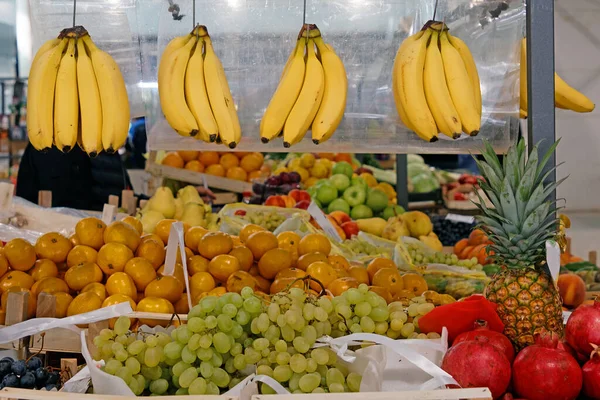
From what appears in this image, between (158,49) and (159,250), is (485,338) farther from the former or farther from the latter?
(158,49)

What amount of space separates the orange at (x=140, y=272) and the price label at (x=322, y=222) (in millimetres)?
1430

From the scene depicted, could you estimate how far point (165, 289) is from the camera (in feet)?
8.57

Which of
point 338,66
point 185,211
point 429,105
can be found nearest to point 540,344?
point 429,105

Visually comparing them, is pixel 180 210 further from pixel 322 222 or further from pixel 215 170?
pixel 215 170

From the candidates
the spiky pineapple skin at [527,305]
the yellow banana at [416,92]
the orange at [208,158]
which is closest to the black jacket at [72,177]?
the orange at [208,158]

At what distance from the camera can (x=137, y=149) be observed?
7.99 metres

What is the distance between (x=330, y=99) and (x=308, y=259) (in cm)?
77

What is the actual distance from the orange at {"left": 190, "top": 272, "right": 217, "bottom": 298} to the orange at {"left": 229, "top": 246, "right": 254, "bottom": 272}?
164mm

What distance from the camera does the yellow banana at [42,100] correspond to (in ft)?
7.52

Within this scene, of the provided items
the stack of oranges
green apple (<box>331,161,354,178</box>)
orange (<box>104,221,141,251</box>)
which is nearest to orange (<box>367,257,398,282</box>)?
orange (<box>104,221,141,251</box>)

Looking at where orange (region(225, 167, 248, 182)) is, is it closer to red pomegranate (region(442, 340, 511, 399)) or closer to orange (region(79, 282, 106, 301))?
orange (region(79, 282, 106, 301))

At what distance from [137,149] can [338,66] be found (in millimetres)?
5843

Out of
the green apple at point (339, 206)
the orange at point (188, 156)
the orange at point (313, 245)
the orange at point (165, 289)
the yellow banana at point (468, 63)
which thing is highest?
the yellow banana at point (468, 63)

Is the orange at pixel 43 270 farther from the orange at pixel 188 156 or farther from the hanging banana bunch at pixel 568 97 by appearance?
the orange at pixel 188 156
